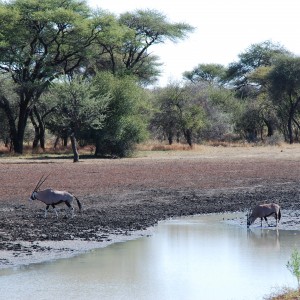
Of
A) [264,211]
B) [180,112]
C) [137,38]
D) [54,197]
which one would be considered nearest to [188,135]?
[180,112]

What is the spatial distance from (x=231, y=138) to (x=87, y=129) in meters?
23.7

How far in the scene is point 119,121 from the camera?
44562mm

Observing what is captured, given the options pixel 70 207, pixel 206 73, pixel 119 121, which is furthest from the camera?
pixel 206 73

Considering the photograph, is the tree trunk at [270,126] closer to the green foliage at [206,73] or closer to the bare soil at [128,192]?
Answer: the green foliage at [206,73]

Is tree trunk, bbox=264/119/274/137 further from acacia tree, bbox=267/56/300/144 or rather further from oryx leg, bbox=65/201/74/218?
oryx leg, bbox=65/201/74/218

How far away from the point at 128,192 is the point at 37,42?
28336mm

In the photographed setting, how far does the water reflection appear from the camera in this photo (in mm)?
11969

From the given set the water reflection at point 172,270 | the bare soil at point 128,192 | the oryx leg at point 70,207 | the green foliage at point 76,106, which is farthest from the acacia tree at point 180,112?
the water reflection at point 172,270

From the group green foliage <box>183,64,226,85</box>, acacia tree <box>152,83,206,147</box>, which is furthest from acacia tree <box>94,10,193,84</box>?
green foliage <box>183,64,226,85</box>

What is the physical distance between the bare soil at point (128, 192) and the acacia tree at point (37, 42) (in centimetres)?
1294

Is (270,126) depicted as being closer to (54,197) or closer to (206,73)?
(206,73)

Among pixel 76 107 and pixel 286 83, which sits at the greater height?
pixel 286 83

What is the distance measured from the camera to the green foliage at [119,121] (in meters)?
44.5

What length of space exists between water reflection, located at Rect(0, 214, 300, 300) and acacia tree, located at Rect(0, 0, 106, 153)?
32.3 m
